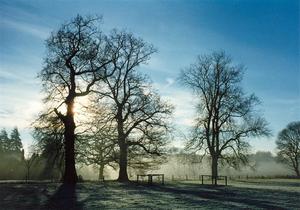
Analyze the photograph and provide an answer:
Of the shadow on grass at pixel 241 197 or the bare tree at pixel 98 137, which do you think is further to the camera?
the bare tree at pixel 98 137

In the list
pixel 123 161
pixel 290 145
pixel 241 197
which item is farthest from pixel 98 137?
pixel 290 145

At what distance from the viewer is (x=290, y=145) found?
3467 inches

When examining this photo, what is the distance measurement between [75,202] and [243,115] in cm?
3669

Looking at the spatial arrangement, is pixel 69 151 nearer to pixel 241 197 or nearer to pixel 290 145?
pixel 241 197

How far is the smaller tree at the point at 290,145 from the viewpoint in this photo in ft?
285

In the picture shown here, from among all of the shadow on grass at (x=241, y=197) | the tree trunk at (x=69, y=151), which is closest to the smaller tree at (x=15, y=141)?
the tree trunk at (x=69, y=151)

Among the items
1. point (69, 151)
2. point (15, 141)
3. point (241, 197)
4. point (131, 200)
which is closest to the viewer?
point (131, 200)

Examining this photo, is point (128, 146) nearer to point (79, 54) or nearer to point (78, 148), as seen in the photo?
point (78, 148)

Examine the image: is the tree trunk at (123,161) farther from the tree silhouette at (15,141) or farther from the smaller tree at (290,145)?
the tree silhouette at (15,141)

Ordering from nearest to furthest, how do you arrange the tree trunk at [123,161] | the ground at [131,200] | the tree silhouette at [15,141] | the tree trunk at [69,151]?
the ground at [131,200] < the tree trunk at [69,151] < the tree trunk at [123,161] < the tree silhouette at [15,141]

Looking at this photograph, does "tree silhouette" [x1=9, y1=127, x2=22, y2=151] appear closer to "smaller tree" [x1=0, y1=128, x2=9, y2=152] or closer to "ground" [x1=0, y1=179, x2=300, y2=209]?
"smaller tree" [x1=0, y1=128, x2=9, y2=152]

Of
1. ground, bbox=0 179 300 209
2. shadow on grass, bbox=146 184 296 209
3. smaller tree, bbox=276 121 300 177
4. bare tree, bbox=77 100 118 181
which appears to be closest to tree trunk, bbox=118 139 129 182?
bare tree, bbox=77 100 118 181

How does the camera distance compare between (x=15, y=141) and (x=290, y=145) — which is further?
(x=15, y=141)

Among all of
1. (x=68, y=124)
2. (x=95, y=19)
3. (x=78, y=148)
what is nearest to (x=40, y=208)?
(x=68, y=124)
